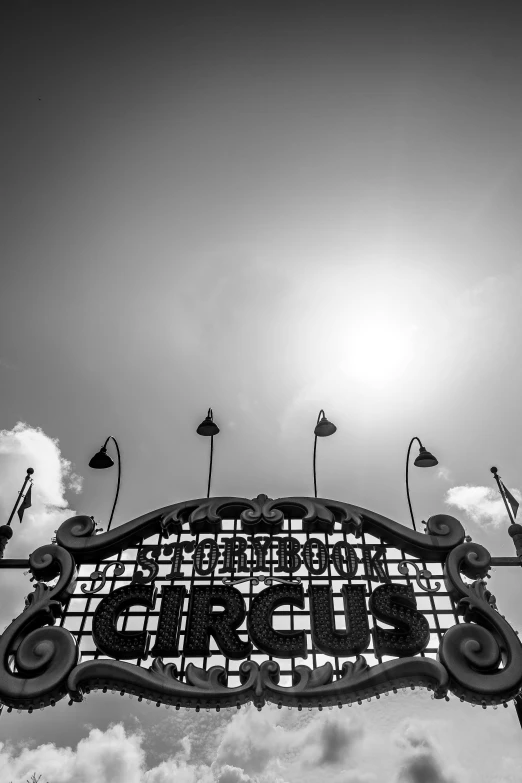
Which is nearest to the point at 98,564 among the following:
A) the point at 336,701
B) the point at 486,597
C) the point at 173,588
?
the point at 173,588

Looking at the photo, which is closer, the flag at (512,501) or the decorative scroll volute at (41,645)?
the decorative scroll volute at (41,645)

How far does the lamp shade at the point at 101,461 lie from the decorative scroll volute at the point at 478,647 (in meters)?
8.96

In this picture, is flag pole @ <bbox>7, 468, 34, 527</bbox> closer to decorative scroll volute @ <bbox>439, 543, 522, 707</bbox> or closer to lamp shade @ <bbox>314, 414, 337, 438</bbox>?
lamp shade @ <bbox>314, 414, 337, 438</bbox>

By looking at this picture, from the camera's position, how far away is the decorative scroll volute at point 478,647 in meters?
9.66

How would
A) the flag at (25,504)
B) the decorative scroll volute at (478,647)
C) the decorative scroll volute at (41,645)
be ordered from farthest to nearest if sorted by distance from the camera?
the flag at (25,504) → the decorative scroll volute at (41,645) → the decorative scroll volute at (478,647)

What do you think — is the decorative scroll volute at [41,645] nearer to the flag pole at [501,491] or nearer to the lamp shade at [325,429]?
the lamp shade at [325,429]

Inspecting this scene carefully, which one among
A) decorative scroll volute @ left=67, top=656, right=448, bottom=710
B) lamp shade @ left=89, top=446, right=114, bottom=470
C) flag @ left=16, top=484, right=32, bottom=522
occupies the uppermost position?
lamp shade @ left=89, top=446, right=114, bottom=470

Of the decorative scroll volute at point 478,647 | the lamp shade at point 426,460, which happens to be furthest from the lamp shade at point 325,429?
the decorative scroll volute at point 478,647

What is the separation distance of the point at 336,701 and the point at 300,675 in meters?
0.79

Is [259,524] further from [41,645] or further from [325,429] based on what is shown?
[41,645]

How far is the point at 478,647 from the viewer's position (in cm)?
1016

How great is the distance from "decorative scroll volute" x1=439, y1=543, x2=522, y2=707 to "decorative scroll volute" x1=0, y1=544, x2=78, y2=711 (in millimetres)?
7554

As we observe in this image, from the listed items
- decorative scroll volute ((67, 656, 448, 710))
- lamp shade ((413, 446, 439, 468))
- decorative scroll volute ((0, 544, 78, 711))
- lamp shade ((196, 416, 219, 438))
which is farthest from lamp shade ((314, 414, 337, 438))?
decorative scroll volute ((0, 544, 78, 711))

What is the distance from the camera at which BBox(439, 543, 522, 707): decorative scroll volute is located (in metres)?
9.66
